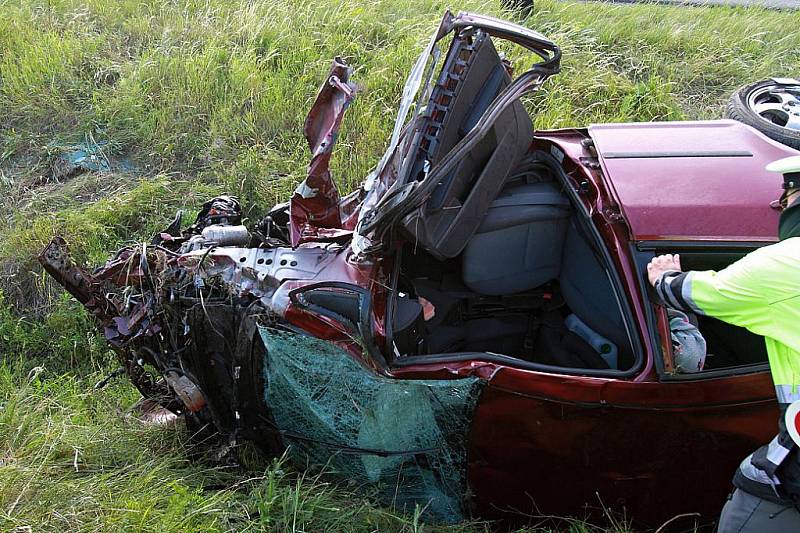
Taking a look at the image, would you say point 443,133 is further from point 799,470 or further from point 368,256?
point 799,470

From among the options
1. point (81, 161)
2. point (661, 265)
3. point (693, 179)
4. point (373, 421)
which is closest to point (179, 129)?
point (81, 161)

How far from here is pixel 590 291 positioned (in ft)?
9.57

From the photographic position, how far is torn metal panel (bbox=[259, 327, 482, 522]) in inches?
96.8

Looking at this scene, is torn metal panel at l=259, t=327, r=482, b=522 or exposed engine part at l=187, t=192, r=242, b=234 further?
exposed engine part at l=187, t=192, r=242, b=234

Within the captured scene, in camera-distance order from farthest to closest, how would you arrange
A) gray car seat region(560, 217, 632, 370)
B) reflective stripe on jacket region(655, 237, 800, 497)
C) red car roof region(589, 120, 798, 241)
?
gray car seat region(560, 217, 632, 370) < red car roof region(589, 120, 798, 241) < reflective stripe on jacket region(655, 237, 800, 497)

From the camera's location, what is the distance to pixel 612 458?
256cm

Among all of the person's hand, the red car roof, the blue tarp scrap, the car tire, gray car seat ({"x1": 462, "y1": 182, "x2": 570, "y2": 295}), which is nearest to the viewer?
the person's hand

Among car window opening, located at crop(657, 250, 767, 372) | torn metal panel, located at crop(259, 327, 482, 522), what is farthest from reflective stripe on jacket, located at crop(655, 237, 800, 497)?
torn metal panel, located at crop(259, 327, 482, 522)

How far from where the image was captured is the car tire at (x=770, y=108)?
3650mm

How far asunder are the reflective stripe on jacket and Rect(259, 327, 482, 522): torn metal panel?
79 centimetres

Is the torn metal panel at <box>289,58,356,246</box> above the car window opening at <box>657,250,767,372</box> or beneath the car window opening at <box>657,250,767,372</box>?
above

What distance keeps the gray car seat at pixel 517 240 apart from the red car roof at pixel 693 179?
0.32 meters

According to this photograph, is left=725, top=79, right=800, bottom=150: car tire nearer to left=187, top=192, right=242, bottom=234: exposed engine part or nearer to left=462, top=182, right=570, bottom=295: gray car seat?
left=462, top=182, right=570, bottom=295: gray car seat

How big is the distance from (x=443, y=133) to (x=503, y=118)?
31cm
